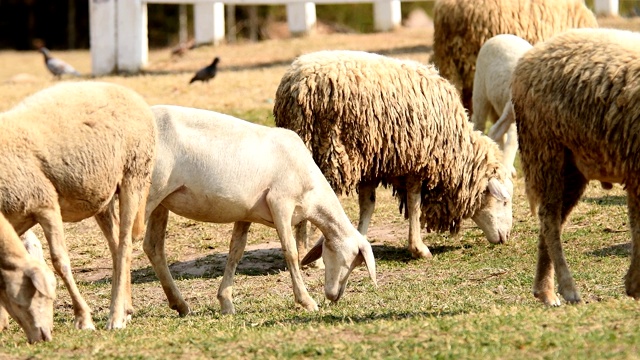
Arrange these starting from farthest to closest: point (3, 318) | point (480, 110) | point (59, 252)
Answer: point (480, 110)
point (3, 318)
point (59, 252)

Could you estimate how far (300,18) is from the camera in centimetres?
2022

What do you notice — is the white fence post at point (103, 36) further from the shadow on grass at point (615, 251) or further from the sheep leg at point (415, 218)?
the shadow on grass at point (615, 251)

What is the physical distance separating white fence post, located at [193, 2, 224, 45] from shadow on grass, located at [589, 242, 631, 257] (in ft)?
39.7

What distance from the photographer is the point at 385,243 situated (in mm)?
10250

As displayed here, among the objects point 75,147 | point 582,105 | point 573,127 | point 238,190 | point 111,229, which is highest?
point 582,105

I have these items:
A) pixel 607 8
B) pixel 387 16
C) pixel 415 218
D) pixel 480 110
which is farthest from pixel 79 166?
pixel 387 16

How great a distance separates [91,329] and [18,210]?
0.82 meters

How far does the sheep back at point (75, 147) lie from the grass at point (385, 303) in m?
0.81

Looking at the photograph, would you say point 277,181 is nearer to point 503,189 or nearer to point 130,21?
point 503,189

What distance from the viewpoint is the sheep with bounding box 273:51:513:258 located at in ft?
30.2

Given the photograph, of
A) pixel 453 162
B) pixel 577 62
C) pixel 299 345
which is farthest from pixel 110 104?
pixel 453 162

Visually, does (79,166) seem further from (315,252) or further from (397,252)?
(397,252)

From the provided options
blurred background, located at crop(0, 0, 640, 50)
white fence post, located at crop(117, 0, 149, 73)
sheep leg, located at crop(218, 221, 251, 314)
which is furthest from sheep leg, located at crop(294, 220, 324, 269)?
blurred background, located at crop(0, 0, 640, 50)

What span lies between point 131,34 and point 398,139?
10.0 meters
